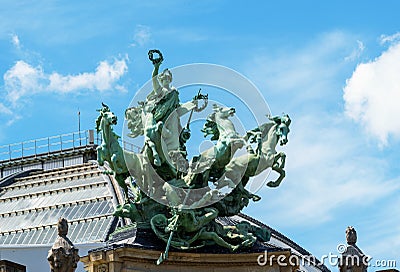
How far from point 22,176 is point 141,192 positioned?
94.5ft

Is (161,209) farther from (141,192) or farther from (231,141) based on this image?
(231,141)

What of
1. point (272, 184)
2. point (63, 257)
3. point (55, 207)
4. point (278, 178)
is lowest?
point (63, 257)

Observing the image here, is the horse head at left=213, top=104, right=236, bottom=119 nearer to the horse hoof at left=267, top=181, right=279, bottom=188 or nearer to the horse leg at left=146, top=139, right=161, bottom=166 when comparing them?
the horse hoof at left=267, top=181, right=279, bottom=188

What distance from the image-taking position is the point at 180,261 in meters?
38.4

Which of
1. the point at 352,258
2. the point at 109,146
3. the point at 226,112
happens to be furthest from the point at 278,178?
the point at 109,146

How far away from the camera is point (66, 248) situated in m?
35.1

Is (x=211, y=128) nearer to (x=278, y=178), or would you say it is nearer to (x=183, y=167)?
(x=183, y=167)

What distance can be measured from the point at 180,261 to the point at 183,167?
3.25 m

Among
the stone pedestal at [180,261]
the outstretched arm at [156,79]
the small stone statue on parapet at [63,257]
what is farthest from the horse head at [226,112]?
the small stone statue on parapet at [63,257]

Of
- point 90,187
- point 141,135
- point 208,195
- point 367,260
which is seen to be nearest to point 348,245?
point 367,260

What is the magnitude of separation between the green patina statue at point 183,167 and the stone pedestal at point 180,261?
422 mm

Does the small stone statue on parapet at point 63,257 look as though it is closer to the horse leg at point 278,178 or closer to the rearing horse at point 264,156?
the rearing horse at point 264,156

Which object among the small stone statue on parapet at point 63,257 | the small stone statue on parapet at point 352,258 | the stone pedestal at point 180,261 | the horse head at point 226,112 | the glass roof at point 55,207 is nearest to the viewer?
the small stone statue on parapet at point 63,257

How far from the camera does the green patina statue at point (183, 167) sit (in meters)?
38.7
